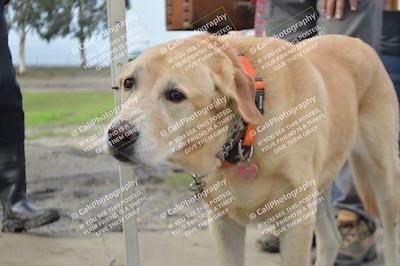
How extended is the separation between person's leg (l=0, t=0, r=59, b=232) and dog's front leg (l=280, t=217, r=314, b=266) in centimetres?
143

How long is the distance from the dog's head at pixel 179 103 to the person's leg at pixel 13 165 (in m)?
1.34

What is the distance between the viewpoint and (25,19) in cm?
301

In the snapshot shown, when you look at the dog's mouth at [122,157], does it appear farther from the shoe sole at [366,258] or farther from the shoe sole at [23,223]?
the shoe sole at [366,258]

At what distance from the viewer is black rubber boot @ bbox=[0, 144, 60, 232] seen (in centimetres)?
341

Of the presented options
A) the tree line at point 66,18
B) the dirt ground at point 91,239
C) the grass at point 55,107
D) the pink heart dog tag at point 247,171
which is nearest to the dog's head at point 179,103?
the pink heart dog tag at point 247,171

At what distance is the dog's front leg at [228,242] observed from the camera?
2.54 m

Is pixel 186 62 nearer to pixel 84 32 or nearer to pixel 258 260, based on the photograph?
pixel 84 32

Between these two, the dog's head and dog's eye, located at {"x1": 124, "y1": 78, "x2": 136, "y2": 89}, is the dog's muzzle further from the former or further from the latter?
dog's eye, located at {"x1": 124, "y1": 78, "x2": 136, "y2": 89}

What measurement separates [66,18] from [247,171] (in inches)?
40.1

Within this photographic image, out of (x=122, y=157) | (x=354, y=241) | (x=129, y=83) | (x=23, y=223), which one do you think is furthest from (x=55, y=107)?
(x=122, y=157)

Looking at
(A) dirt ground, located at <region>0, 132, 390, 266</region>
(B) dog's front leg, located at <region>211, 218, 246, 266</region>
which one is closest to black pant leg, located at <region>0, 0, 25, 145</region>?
(A) dirt ground, located at <region>0, 132, 390, 266</region>

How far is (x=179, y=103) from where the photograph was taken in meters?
2.07

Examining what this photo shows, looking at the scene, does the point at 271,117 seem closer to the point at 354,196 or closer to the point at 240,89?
the point at 240,89

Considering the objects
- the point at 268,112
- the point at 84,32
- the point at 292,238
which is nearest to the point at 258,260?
the point at 292,238
